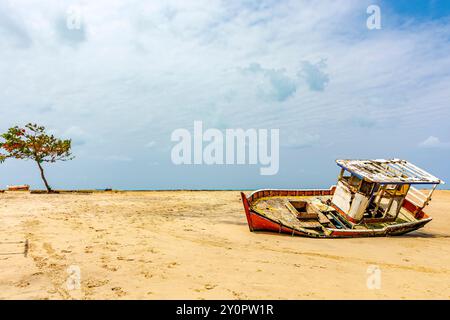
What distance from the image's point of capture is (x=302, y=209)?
18.0 metres

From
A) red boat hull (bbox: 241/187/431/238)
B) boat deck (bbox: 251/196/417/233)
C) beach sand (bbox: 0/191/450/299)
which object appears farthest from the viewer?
boat deck (bbox: 251/196/417/233)

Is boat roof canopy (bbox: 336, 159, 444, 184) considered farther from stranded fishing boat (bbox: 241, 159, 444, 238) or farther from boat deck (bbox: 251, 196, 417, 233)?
boat deck (bbox: 251, 196, 417, 233)

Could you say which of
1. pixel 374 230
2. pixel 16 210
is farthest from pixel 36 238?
pixel 374 230

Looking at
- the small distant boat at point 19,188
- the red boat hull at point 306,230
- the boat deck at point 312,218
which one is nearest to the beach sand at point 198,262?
the red boat hull at point 306,230

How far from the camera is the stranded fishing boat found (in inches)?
570

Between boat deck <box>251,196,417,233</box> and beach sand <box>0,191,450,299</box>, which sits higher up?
boat deck <box>251,196,417,233</box>

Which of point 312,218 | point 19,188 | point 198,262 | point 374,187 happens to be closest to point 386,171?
point 374,187

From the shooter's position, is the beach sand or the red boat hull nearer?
the beach sand

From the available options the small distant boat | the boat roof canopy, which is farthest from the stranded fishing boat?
the small distant boat

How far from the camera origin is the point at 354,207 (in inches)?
614

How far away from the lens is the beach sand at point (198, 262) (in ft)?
23.4

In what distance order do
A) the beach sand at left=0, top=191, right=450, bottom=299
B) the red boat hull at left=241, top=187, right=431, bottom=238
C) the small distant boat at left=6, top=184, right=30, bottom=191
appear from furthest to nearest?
the small distant boat at left=6, top=184, right=30, bottom=191
the red boat hull at left=241, top=187, right=431, bottom=238
the beach sand at left=0, top=191, right=450, bottom=299

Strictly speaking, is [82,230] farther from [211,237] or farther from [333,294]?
[333,294]

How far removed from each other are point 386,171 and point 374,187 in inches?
69.7
